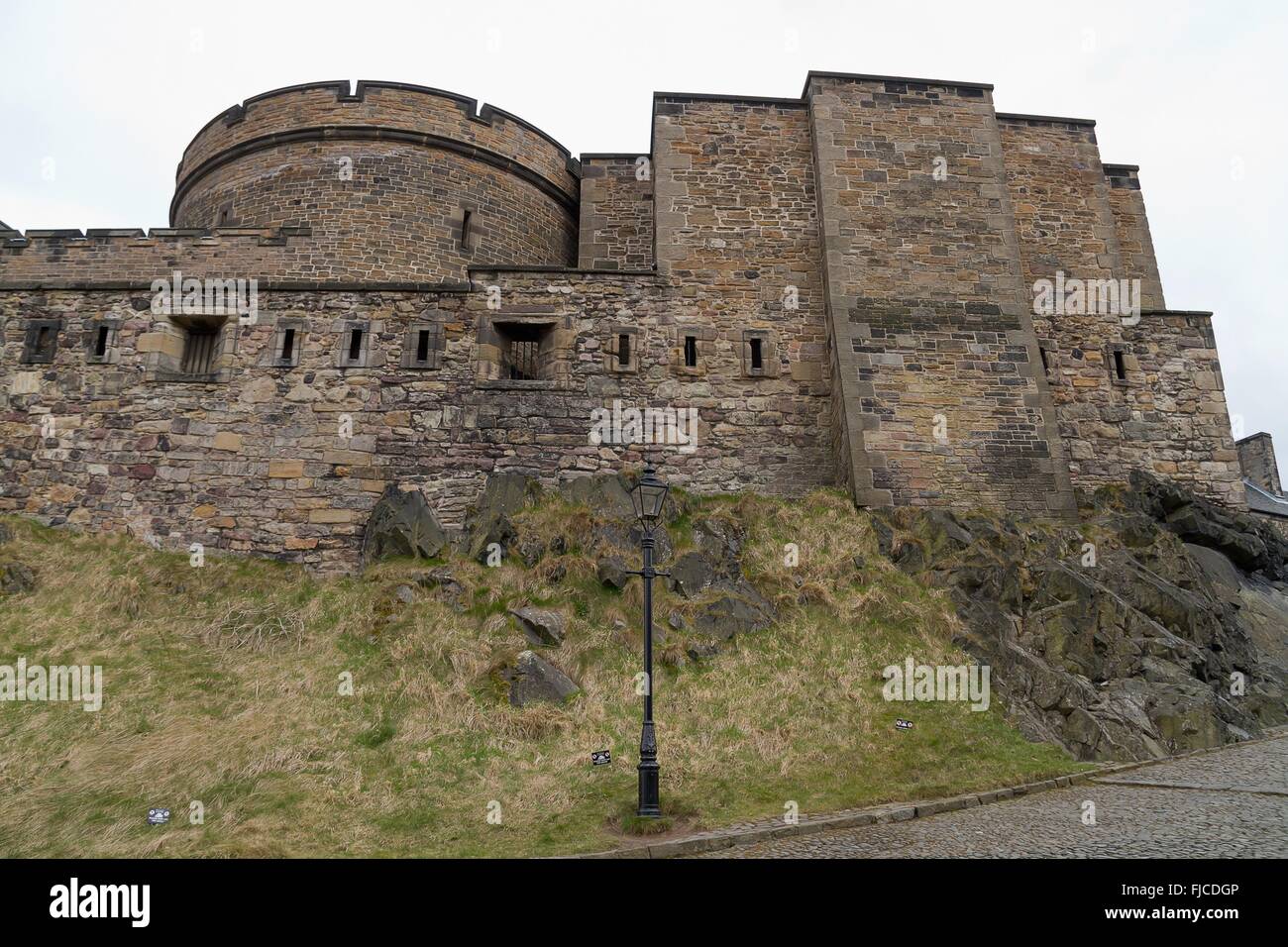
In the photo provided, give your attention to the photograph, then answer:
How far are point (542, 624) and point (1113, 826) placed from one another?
20.8 feet

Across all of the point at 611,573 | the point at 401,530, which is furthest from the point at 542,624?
the point at 401,530

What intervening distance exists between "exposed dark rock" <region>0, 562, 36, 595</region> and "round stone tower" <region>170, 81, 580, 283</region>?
6246 millimetres

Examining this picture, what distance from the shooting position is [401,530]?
1198cm

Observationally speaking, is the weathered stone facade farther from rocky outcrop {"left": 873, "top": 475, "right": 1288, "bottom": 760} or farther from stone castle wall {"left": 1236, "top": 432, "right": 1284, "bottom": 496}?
stone castle wall {"left": 1236, "top": 432, "right": 1284, "bottom": 496}

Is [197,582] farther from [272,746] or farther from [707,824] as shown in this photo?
[707,824]

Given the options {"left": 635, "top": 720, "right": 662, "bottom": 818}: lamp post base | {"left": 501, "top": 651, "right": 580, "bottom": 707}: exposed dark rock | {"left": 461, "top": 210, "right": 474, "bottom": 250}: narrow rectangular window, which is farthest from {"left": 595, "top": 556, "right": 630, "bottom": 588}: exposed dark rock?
{"left": 461, "top": 210, "right": 474, "bottom": 250}: narrow rectangular window

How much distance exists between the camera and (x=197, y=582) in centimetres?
1149

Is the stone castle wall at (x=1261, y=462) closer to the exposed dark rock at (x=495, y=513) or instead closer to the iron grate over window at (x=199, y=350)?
the exposed dark rock at (x=495, y=513)

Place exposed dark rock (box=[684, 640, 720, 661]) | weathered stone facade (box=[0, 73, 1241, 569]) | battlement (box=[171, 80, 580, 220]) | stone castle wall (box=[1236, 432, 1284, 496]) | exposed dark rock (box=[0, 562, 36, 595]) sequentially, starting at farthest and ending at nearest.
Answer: stone castle wall (box=[1236, 432, 1284, 496]) → battlement (box=[171, 80, 580, 220]) → weathered stone facade (box=[0, 73, 1241, 569]) → exposed dark rock (box=[0, 562, 36, 595]) → exposed dark rock (box=[684, 640, 720, 661])

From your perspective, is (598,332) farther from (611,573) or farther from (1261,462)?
(1261,462)

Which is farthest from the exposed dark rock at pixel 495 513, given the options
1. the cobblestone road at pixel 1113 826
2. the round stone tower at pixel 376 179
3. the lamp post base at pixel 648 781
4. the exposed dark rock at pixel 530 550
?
the cobblestone road at pixel 1113 826

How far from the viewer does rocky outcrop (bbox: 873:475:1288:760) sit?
31.1ft

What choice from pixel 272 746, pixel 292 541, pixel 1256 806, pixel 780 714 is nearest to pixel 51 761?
pixel 272 746

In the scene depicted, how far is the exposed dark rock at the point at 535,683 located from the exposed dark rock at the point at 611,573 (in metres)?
1.70
